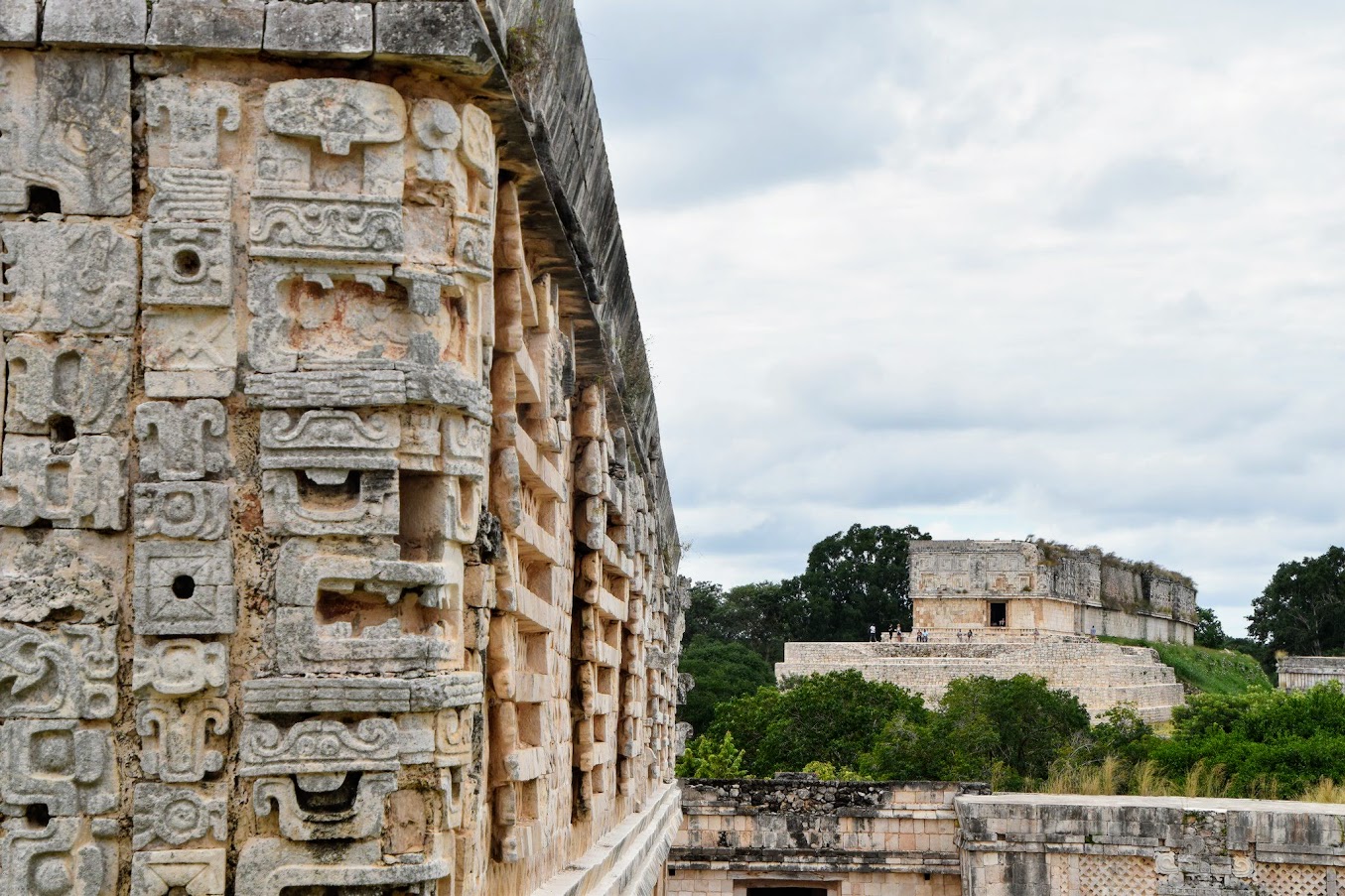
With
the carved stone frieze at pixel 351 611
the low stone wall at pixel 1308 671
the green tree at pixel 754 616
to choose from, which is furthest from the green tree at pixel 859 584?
the carved stone frieze at pixel 351 611

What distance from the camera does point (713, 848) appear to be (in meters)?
16.9

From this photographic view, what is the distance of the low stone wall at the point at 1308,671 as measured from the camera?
38.2m

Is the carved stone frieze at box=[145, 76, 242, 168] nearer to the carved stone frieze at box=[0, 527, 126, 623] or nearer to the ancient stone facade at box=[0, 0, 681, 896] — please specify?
the ancient stone facade at box=[0, 0, 681, 896]

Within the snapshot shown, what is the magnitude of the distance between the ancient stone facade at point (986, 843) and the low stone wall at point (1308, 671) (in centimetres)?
2409

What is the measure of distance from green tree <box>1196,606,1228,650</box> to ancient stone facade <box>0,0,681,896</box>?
185ft

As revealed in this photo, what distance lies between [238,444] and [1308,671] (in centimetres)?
3890

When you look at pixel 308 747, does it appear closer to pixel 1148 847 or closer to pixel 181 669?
pixel 181 669

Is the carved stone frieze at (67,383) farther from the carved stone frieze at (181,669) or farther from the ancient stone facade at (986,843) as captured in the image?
the ancient stone facade at (986,843)

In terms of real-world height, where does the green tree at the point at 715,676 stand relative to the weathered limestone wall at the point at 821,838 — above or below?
above

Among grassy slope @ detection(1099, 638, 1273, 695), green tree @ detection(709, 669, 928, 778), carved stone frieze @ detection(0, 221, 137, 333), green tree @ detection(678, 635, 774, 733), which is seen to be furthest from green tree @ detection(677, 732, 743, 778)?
carved stone frieze @ detection(0, 221, 137, 333)

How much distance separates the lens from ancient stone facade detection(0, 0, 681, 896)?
3.76 metres

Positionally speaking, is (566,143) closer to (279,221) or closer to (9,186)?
(279,221)

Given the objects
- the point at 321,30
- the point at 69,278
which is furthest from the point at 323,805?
the point at 321,30

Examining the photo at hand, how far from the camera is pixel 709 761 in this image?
24.8 metres
